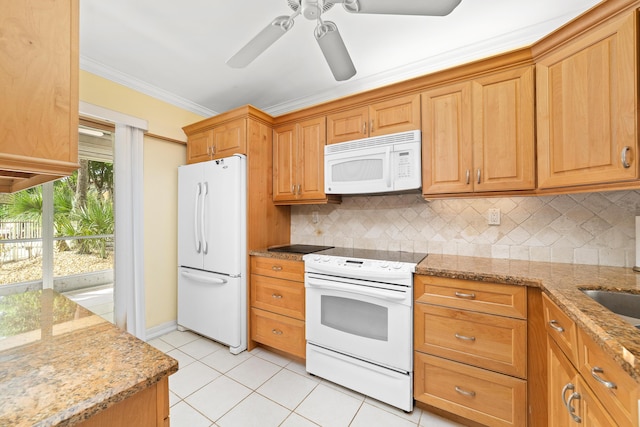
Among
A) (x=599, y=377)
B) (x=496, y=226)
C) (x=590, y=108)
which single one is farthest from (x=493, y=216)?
(x=599, y=377)

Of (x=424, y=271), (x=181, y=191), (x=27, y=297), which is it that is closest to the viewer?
(x=27, y=297)

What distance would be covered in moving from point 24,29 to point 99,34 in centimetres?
181

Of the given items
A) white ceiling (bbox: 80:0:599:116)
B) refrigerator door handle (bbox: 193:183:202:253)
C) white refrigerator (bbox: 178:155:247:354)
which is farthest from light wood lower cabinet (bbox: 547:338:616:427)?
refrigerator door handle (bbox: 193:183:202:253)

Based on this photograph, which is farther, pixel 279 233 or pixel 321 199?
pixel 279 233

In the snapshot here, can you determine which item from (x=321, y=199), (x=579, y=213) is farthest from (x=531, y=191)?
(x=321, y=199)

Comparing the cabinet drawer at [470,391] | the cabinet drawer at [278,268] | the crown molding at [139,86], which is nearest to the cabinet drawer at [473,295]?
the cabinet drawer at [470,391]

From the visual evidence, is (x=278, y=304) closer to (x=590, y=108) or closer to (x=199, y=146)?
(x=199, y=146)

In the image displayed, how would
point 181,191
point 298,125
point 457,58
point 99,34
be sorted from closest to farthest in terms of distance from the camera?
point 99,34 → point 457,58 → point 298,125 → point 181,191

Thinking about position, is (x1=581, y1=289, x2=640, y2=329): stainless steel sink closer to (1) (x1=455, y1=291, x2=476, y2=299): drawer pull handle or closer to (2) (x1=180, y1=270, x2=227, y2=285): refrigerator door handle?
(1) (x1=455, y1=291, x2=476, y2=299): drawer pull handle

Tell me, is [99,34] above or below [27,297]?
above

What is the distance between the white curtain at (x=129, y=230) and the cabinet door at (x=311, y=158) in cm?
158

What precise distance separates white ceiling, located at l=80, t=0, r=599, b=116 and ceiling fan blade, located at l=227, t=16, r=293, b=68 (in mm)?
403

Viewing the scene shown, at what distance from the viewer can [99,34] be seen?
1936 mm

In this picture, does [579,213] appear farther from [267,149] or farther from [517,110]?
[267,149]
